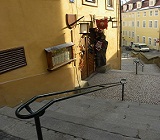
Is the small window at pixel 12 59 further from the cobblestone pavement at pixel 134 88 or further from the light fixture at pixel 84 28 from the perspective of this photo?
the light fixture at pixel 84 28

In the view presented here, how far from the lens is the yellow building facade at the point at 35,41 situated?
3.85m

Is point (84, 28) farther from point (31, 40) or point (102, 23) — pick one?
point (31, 40)

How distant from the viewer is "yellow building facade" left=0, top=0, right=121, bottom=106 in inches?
152

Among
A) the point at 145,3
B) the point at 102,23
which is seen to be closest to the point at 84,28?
the point at 102,23

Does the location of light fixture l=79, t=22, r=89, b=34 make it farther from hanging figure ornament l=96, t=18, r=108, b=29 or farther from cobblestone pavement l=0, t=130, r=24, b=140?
cobblestone pavement l=0, t=130, r=24, b=140

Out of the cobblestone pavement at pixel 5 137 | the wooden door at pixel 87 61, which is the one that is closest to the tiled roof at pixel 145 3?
the wooden door at pixel 87 61

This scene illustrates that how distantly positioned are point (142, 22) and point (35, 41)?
1236 inches

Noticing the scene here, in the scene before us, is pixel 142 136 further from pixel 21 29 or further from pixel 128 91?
pixel 128 91

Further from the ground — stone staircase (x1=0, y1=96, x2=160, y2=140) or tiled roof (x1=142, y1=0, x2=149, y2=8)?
tiled roof (x1=142, y1=0, x2=149, y2=8)

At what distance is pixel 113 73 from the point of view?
9438 millimetres

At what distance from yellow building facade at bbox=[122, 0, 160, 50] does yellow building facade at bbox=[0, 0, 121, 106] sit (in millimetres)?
25872

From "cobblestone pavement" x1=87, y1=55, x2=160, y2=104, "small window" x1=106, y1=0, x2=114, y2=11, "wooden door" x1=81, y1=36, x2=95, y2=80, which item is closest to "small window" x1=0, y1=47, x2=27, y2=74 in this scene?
"cobblestone pavement" x1=87, y1=55, x2=160, y2=104

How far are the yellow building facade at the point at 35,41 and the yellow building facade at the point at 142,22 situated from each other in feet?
84.9

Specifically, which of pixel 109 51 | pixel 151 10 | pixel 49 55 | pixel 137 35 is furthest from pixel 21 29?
pixel 137 35
